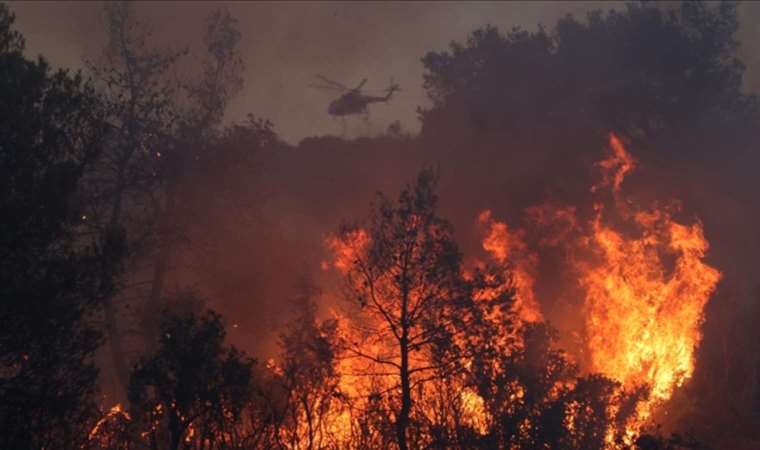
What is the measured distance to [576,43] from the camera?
40.2 meters

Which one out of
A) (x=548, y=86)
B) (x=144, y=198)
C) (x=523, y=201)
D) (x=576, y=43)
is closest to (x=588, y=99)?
(x=548, y=86)

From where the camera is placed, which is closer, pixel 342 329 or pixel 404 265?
pixel 404 265

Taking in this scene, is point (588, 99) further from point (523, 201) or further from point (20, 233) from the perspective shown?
point (20, 233)

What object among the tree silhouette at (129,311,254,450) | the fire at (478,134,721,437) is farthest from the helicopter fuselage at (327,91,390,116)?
the tree silhouette at (129,311,254,450)

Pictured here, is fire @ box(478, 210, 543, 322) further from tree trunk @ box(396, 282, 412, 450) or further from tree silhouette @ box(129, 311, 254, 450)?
tree silhouette @ box(129, 311, 254, 450)

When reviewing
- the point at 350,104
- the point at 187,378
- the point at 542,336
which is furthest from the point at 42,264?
the point at 350,104

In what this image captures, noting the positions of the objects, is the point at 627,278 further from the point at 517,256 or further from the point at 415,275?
the point at 415,275

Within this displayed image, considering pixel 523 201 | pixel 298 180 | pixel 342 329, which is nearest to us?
pixel 342 329

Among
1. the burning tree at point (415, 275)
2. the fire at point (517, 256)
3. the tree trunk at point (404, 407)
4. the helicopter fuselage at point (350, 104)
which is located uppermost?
the helicopter fuselage at point (350, 104)

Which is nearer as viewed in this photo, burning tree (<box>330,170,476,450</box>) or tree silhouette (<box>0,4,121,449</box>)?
tree silhouette (<box>0,4,121,449</box>)

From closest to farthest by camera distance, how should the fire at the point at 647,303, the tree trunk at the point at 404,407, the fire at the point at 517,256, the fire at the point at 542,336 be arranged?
1. the tree trunk at the point at 404,407
2. the fire at the point at 542,336
3. the fire at the point at 647,303
4. the fire at the point at 517,256

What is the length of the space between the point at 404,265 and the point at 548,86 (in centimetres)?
2557

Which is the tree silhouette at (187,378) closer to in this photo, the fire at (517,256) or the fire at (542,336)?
the fire at (542,336)

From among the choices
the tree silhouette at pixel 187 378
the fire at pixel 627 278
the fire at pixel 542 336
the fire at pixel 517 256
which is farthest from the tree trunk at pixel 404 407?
the fire at pixel 517 256
